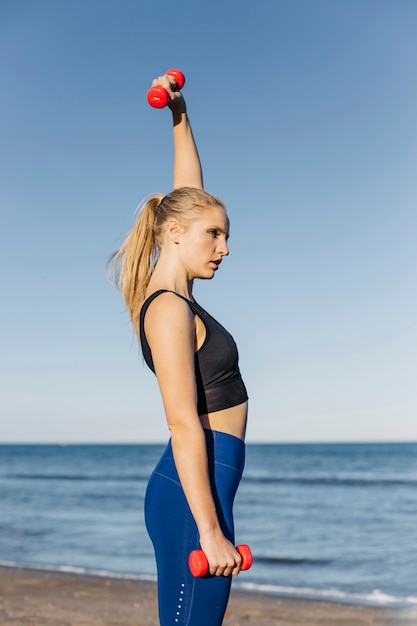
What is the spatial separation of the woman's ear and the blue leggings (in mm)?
594

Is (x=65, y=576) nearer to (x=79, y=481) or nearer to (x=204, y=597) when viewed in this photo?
(x=204, y=597)

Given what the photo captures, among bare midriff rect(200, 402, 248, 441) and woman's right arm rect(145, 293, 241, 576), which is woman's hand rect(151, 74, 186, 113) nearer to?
woman's right arm rect(145, 293, 241, 576)

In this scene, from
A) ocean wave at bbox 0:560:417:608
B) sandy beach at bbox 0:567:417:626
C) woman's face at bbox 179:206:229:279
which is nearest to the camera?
woman's face at bbox 179:206:229:279

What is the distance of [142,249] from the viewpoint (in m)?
2.35

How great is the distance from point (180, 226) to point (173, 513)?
32.9 inches

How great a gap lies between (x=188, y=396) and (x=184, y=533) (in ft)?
1.21

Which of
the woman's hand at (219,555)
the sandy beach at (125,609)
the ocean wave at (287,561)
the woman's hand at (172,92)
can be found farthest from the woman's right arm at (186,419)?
the ocean wave at (287,561)

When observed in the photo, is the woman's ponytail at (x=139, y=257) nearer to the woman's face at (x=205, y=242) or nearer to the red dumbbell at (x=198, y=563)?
the woman's face at (x=205, y=242)

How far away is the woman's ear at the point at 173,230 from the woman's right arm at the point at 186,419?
29 cm

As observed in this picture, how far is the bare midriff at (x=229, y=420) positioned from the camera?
2066mm

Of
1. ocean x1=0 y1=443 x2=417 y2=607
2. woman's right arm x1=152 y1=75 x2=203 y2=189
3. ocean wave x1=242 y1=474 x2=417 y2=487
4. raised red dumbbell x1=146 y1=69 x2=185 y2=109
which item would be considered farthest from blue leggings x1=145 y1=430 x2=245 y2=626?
ocean wave x1=242 y1=474 x2=417 y2=487

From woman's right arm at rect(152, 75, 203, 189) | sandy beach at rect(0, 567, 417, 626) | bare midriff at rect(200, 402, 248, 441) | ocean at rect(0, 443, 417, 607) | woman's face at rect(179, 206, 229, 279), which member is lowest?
ocean at rect(0, 443, 417, 607)

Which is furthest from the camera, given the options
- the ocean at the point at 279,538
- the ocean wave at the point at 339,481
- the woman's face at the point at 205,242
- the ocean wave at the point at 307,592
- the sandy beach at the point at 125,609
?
the ocean wave at the point at 339,481

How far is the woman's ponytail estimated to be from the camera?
2.34m
